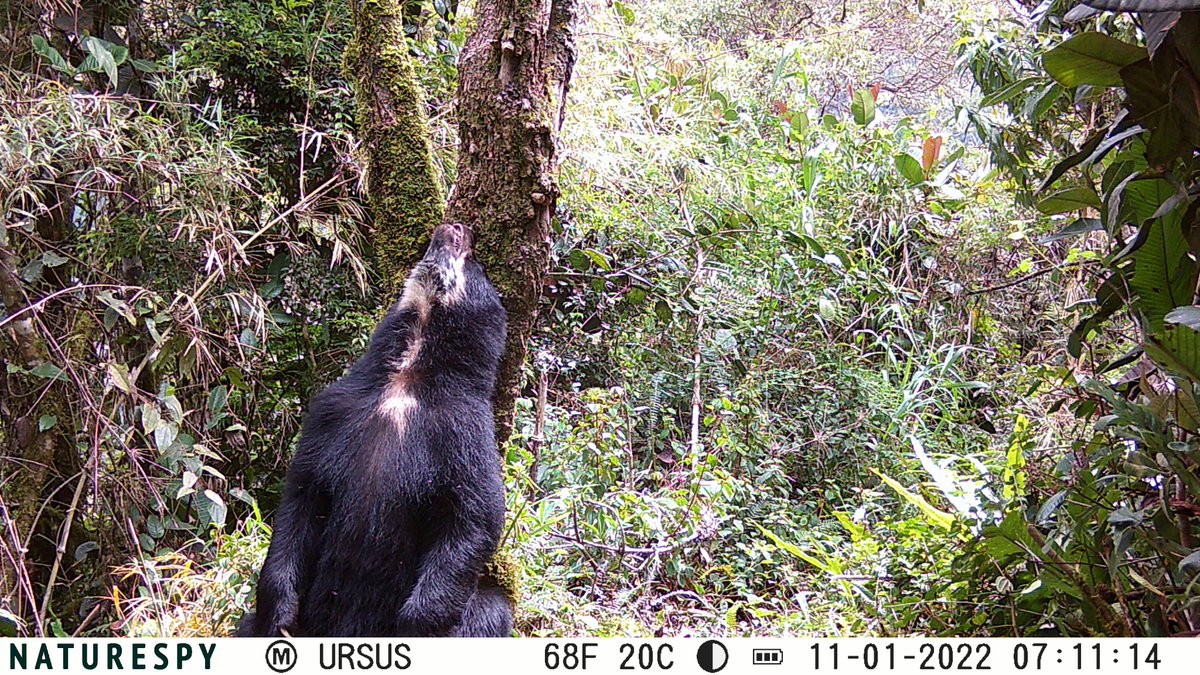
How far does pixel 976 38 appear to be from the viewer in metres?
3.26

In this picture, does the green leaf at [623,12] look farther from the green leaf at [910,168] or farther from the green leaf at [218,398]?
the green leaf at [218,398]

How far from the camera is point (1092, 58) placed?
142cm

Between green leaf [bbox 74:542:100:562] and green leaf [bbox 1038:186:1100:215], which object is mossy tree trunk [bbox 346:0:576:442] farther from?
green leaf [bbox 74:542:100:562]

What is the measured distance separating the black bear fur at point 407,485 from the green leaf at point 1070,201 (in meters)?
1.11

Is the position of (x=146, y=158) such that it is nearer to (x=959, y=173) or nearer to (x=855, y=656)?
(x=855, y=656)

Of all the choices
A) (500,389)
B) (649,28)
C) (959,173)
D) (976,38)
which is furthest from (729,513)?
(649,28)

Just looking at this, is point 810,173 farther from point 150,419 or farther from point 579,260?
point 150,419

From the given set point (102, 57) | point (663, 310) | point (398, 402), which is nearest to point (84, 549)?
point (102, 57)

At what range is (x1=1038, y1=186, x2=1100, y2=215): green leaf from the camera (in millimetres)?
1694

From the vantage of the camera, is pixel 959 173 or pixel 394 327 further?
pixel 959 173

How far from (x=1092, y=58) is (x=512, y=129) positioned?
3.46ft

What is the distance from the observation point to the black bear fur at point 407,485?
180 cm

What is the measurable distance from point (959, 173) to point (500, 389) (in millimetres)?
3665

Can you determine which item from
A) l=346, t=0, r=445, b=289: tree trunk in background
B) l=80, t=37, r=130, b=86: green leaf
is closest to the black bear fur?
l=346, t=0, r=445, b=289: tree trunk in background
